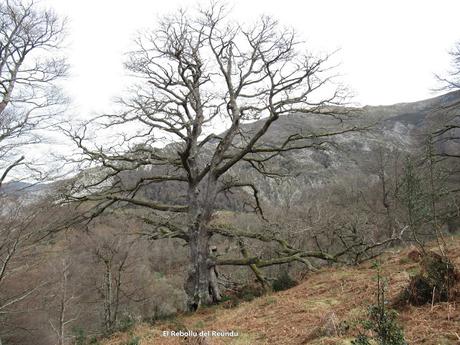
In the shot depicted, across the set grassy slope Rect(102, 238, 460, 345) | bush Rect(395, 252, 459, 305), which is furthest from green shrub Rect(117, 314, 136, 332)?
bush Rect(395, 252, 459, 305)

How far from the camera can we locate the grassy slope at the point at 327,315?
4164 mm

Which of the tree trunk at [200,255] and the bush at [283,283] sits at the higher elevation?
the tree trunk at [200,255]

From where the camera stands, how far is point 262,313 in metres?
7.67

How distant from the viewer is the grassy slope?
13.7 feet

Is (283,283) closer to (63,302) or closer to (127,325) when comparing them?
(127,325)

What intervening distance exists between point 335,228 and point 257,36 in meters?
7.09

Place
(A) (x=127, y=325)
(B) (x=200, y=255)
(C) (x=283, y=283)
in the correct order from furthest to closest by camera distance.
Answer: (B) (x=200, y=255)
(C) (x=283, y=283)
(A) (x=127, y=325)

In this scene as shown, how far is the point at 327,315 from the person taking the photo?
517 cm

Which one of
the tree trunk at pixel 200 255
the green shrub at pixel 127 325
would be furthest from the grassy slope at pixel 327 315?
the green shrub at pixel 127 325

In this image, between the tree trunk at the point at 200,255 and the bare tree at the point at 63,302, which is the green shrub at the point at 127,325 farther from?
the tree trunk at the point at 200,255

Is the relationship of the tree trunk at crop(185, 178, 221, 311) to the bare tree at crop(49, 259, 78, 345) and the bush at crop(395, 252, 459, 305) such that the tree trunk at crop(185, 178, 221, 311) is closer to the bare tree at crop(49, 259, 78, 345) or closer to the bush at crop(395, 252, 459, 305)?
the bare tree at crop(49, 259, 78, 345)

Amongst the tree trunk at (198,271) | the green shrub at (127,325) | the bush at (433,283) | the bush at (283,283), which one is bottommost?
the green shrub at (127,325)

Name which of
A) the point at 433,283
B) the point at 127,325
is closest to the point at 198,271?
the point at 127,325

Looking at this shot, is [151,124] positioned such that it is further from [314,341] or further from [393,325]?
[393,325]
